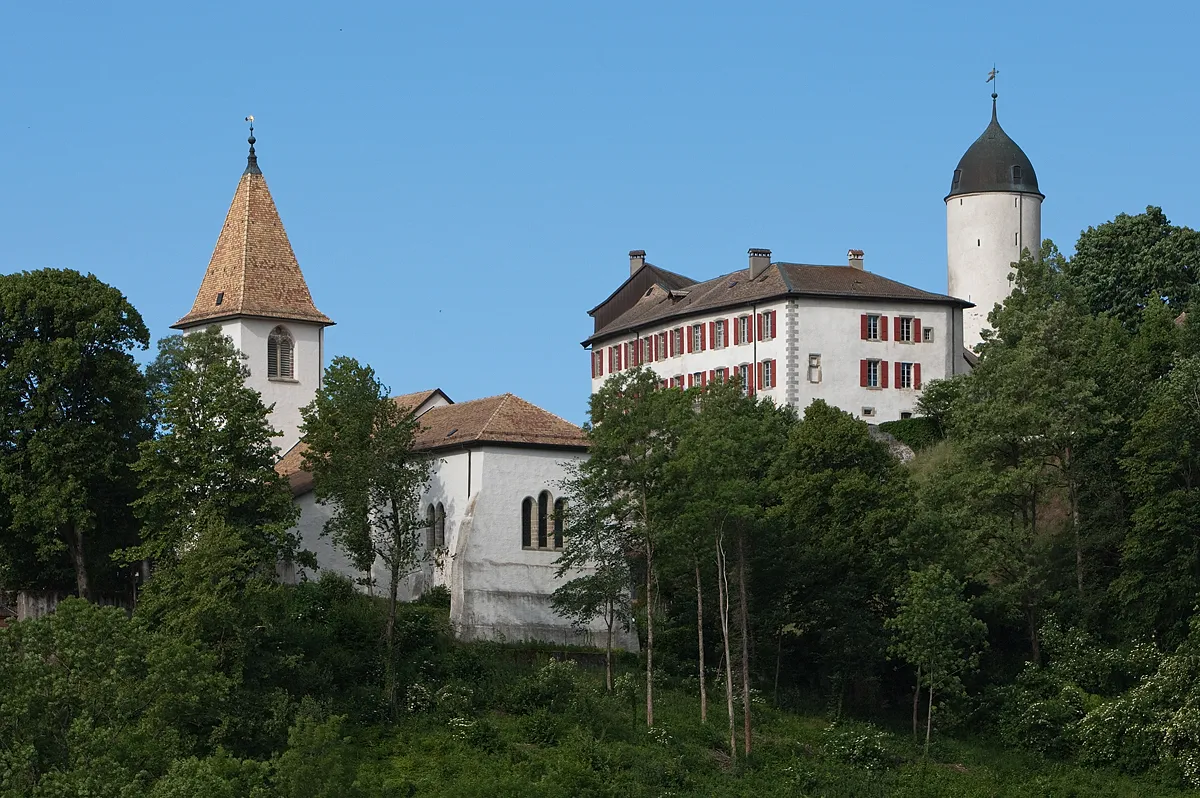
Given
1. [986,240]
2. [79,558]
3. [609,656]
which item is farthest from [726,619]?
[986,240]

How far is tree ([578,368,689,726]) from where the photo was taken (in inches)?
2559

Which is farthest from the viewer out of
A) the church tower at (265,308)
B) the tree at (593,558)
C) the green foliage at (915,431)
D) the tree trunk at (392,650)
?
the green foliage at (915,431)

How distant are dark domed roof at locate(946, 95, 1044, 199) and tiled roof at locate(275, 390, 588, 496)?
42.7 meters

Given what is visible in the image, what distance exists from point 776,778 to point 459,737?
851cm

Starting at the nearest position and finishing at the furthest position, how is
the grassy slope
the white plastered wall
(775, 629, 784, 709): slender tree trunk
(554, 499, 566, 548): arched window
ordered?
the grassy slope < (775, 629, 784, 709): slender tree trunk < (554, 499, 566, 548): arched window < the white plastered wall

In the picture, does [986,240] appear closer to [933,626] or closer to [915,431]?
[915,431]

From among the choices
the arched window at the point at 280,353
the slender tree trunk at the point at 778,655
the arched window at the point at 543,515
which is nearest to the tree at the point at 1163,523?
the slender tree trunk at the point at 778,655

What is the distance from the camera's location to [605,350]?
108375 millimetres

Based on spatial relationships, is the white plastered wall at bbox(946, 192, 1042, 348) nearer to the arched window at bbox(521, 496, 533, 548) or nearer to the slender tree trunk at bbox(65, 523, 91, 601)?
the arched window at bbox(521, 496, 533, 548)

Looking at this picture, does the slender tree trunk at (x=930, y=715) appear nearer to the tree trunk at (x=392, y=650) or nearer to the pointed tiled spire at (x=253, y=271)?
the tree trunk at (x=392, y=650)

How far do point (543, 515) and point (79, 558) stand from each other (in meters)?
14.3

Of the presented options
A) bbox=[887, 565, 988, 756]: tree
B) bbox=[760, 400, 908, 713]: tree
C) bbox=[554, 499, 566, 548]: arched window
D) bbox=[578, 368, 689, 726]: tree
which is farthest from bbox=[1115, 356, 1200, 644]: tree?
bbox=[554, 499, 566, 548]: arched window

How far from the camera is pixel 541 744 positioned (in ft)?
202

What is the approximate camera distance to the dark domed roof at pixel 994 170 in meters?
111
